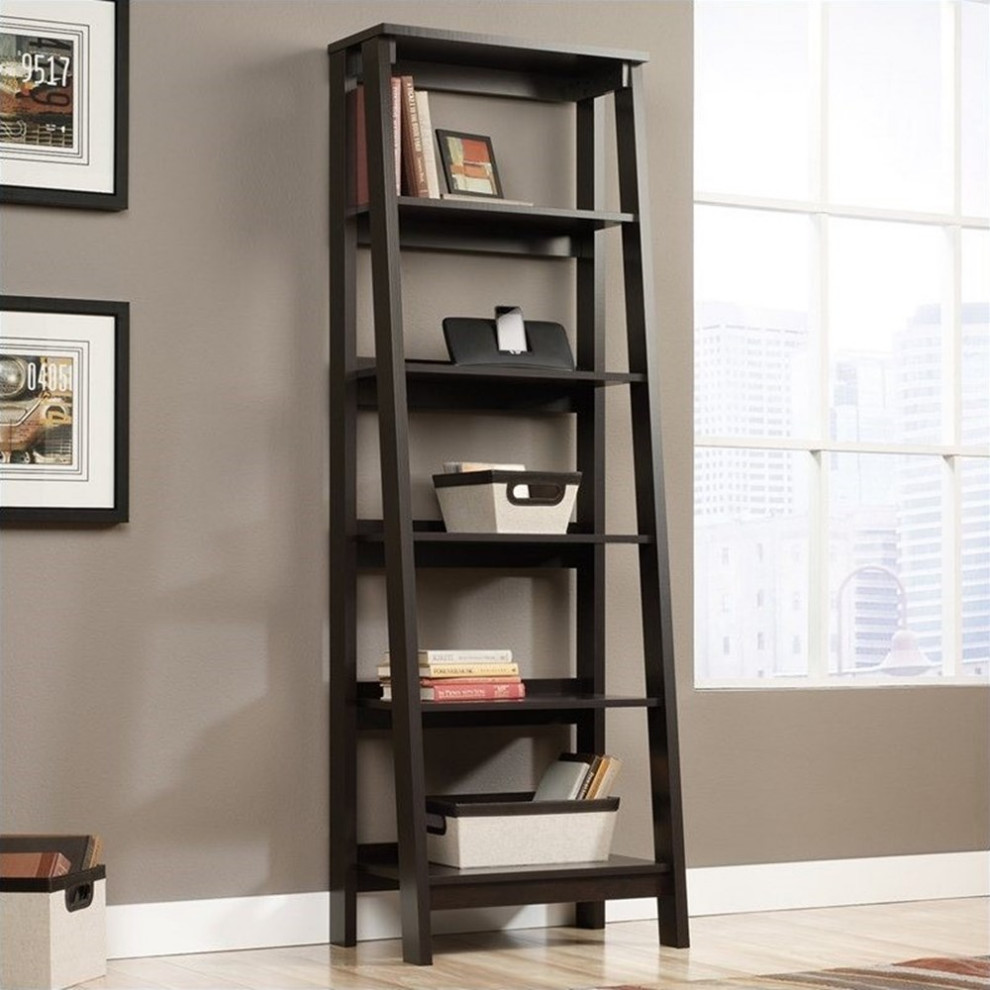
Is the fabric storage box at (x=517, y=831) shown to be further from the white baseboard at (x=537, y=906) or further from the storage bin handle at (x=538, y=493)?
the storage bin handle at (x=538, y=493)

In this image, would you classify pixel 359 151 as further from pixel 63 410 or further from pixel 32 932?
pixel 32 932

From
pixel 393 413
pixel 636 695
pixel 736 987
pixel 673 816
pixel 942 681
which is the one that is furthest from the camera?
pixel 942 681

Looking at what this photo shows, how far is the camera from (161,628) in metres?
3.90

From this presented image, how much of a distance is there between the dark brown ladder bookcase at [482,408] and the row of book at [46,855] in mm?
606

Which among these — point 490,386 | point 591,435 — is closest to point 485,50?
point 490,386

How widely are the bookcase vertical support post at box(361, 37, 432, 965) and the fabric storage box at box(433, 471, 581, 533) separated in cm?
20

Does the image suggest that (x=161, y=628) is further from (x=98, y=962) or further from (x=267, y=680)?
(x=98, y=962)

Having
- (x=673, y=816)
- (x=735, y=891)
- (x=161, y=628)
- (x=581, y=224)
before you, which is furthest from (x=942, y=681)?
(x=161, y=628)

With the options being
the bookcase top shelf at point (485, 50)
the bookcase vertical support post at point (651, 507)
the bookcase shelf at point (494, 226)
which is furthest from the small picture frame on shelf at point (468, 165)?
the bookcase vertical support post at point (651, 507)

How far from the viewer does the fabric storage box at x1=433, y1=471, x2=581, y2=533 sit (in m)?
3.93

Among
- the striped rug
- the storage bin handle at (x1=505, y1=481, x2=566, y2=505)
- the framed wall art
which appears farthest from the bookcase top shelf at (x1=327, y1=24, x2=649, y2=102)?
the striped rug

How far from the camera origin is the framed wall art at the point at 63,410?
3777 mm

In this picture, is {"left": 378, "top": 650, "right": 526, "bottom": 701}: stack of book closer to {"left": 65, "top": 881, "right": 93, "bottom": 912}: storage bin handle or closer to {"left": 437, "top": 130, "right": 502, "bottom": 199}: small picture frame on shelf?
{"left": 65, "top": 881, "right": 93, "bottom": 912}: storage bin handle

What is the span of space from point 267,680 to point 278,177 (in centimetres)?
108
